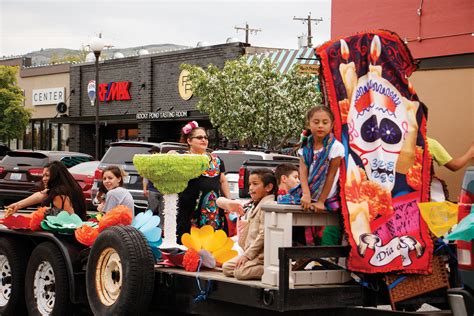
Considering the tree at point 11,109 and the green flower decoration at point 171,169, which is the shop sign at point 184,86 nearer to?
the tree at point 11,109

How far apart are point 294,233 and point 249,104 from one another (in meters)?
20.8

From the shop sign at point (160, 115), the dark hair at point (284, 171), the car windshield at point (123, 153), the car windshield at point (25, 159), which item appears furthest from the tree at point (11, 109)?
the dark hair at point (284, 171)

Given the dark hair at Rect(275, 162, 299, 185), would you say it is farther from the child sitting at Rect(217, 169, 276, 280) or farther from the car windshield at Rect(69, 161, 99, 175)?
the car windshield at Rect(69, 161, 99, 175)

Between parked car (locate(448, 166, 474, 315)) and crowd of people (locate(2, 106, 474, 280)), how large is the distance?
3.00ft

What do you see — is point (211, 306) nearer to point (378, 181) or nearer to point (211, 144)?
point (378, 181)

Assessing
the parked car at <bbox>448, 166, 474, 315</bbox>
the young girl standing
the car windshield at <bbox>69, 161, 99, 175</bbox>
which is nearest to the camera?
the parked car at <bbox>448, 166, 474, 315</bbox>

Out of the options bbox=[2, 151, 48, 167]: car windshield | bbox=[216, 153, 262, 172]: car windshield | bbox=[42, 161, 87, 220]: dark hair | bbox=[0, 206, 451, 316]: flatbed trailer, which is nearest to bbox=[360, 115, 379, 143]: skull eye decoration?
bbox=[0, 206, 451, 316]: flatbed trailer

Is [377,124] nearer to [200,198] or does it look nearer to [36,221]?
[200,198]

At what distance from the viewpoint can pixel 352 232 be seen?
6.29m

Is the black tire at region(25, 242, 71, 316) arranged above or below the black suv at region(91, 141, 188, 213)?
below

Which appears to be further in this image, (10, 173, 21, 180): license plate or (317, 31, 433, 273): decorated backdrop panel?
(10, 173, 21, 180): license plate

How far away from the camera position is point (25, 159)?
2333 centimetres

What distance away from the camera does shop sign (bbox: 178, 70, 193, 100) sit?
36.2m

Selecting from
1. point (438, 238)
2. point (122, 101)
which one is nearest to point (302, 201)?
point (438, 238)
